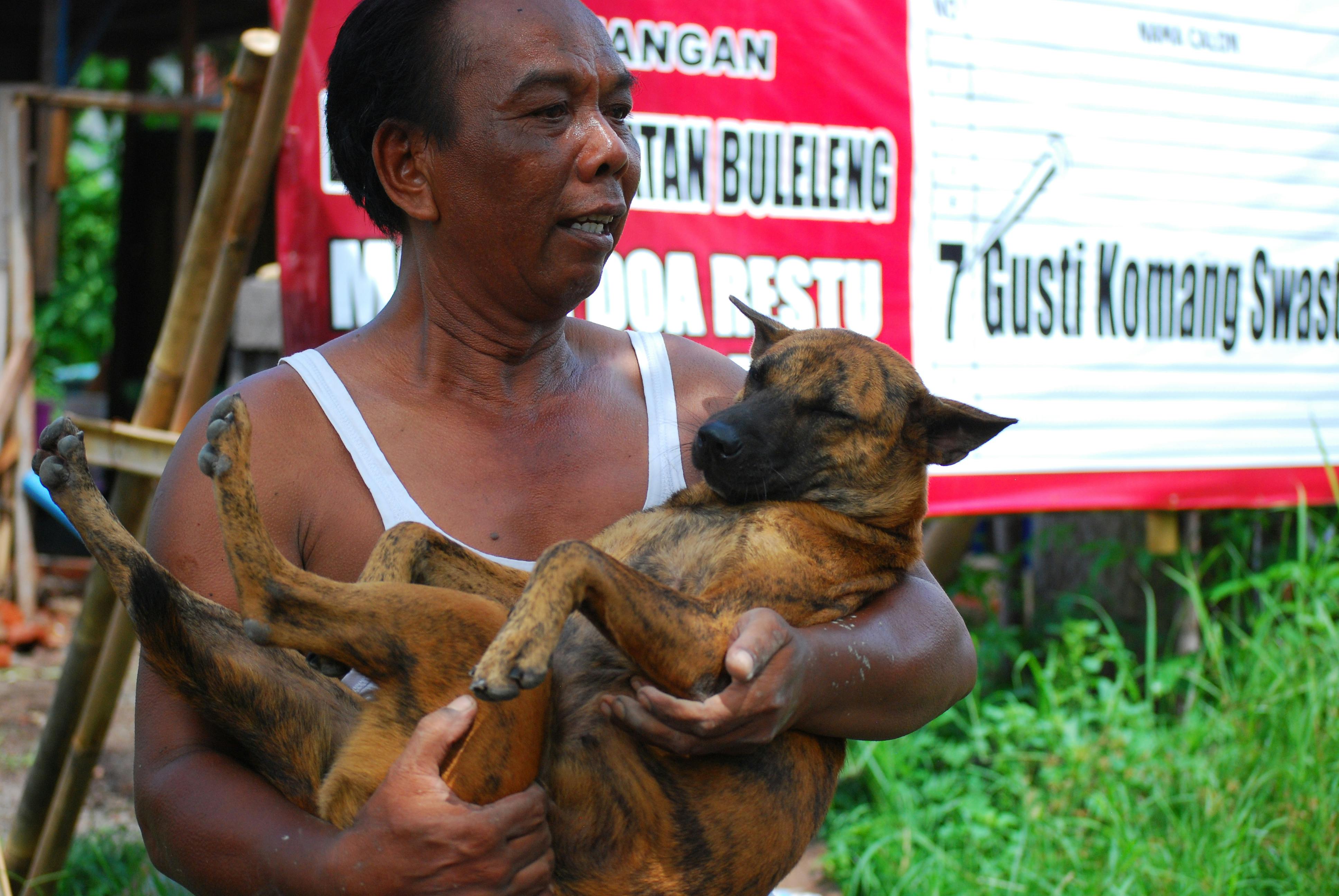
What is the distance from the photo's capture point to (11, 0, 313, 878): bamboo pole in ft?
9.87

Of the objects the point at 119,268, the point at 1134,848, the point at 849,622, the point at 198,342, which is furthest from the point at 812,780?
the point at 119,268

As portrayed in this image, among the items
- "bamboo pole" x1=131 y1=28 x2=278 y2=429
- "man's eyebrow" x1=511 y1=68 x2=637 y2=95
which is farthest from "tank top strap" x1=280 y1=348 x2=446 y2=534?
"bamboo pole" x1=131 y1=28 x2=278 y2=429

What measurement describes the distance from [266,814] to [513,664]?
497 mm

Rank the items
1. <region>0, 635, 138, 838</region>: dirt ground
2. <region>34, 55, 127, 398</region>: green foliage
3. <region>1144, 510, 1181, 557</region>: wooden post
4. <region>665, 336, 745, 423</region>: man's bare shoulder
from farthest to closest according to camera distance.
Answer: <region>34, 55, 127, 398</region>: green foliage < <region>1144, 510, 1181, 557</region>: wooden post < <region>0, 635, 138, 838</region>: dirt ground < <region>665, 336, 745, 423</region>: man's bare shoulder

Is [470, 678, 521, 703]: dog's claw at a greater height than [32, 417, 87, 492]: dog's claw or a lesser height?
lesser

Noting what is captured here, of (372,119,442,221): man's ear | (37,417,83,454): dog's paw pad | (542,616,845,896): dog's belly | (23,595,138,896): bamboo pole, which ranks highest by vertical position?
(372,119,442,221): man's ear

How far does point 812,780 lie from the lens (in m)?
2.08

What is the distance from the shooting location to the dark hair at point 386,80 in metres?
2.08

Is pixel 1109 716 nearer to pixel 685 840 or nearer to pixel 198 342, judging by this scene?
pixel 685 840

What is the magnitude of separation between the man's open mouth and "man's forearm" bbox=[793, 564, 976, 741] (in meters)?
0.84

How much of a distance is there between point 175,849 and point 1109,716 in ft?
13.2

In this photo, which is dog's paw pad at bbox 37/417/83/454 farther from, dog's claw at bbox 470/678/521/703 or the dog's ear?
the dog's ear

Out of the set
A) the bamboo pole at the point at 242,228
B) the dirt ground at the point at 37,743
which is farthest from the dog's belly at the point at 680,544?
the dirt ground at the point at 37,743

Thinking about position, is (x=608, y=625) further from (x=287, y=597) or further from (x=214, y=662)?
(x=214, y=662)
